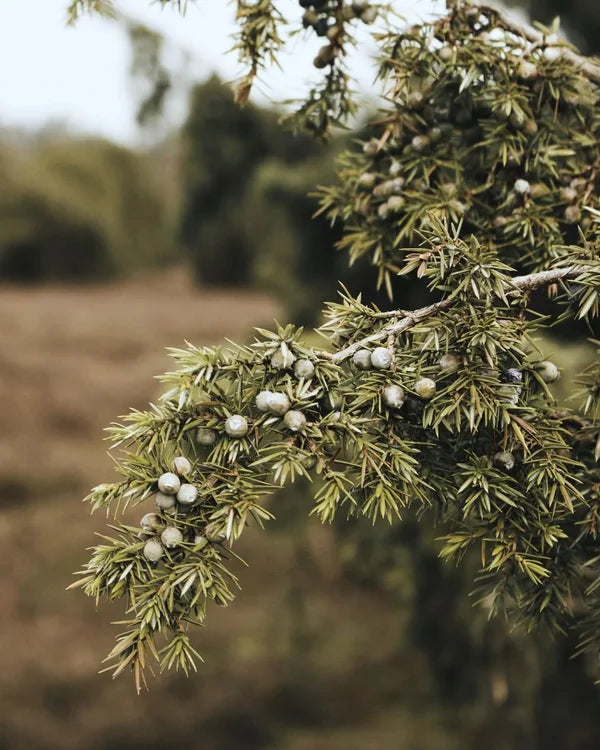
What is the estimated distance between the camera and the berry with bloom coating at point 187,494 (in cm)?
91

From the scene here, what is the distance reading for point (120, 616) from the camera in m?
6.81

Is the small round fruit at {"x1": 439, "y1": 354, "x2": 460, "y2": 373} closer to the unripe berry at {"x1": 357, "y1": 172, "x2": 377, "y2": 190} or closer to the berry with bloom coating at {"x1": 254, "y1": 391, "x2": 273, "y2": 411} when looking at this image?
the berry with bloom coating at {"x1": 254, "y1": 391, "x2": 273, "y2": 411}

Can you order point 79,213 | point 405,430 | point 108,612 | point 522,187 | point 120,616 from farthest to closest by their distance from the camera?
point 79,213, point 108,612, point 120,616, point 522,187, point 405,430

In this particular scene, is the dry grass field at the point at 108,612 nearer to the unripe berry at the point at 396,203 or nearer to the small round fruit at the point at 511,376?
the unripe berry at the point at 396,203

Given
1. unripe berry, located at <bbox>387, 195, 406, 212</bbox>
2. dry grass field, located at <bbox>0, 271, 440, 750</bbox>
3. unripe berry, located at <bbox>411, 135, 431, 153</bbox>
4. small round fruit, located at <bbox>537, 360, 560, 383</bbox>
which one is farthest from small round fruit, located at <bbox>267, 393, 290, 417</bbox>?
dry grass field, located at <bbox>0, 271, 440, 750</bbox>

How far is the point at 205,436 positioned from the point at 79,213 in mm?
13227

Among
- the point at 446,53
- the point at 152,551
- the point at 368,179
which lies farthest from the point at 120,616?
the point at 446,53

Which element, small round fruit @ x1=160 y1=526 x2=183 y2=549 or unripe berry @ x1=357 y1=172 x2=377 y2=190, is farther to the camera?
unripe berry @ x1=357 y1=172 x2=377 y2=190

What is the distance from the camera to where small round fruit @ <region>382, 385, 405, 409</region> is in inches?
36.3

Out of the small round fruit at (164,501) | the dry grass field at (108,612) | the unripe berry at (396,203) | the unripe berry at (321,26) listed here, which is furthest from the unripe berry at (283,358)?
the dry grass field at (108,612)

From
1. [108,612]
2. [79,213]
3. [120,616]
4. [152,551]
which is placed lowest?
[108,612]

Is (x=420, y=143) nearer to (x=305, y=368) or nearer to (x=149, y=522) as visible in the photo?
(x=305, y=368)

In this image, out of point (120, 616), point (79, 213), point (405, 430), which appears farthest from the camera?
point (79, 213)

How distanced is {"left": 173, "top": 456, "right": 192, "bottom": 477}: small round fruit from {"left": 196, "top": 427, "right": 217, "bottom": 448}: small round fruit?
3 cm
